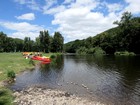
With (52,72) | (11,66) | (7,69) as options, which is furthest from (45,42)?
(7,69)

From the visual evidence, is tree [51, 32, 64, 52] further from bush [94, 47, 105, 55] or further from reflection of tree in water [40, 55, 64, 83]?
reflection of tree in water [40, 55, 64, 83]

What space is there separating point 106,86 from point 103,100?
21.2ft

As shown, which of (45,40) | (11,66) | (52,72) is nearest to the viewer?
(52,72)

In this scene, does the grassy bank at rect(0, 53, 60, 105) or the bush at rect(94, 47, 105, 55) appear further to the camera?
the bush at rect(94, 47, 105, 55)

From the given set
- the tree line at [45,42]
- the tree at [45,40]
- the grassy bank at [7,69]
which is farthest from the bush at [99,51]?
the grassy bank at [7,69]

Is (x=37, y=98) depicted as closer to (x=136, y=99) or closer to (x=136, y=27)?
(x=136, y=99)

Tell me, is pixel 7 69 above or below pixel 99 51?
below

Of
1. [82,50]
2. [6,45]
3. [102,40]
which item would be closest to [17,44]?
[6,45]

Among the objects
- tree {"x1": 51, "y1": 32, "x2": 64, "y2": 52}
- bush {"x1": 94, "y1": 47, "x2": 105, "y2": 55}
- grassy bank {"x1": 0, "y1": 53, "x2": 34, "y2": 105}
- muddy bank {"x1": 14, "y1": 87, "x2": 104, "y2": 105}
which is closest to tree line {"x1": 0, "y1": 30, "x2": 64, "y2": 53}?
tree {"x1": 51, "y1": 32, "x2": 64, "y2": 52}

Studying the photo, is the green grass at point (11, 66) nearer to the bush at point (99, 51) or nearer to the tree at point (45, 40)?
the tree at point (45, 40)

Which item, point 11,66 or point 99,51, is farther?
point 99,51

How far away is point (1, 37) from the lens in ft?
430

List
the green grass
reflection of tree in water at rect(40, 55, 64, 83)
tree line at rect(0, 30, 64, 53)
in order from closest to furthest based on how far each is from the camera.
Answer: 1. reflection of tree in water at rect(40, 55, 64, 83)
2. the green grass
3. tree line at rect(0, 30, 64, 53)

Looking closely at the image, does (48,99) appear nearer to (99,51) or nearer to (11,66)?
(11,66)
